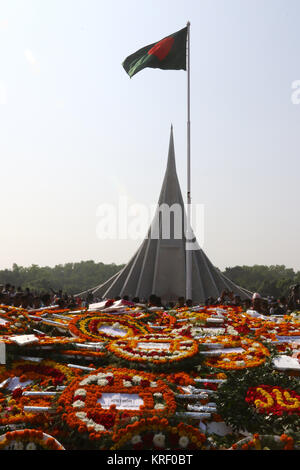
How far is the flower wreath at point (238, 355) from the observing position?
4820mm

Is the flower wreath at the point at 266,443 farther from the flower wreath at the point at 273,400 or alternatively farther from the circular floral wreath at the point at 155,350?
the circular floral wreath at the point at 155,350

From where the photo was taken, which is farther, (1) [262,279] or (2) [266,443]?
(1) [262,279]

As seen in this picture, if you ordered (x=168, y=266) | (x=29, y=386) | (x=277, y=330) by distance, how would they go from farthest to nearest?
(x=168, y=266), (x=277, y=330), (x=29, y=386)

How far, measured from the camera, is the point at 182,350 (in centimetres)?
514

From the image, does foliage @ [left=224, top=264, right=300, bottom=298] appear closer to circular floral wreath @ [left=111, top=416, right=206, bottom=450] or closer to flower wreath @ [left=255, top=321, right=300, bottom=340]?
flower wreath @ [left=255, top=321, right=300, bottom=340]

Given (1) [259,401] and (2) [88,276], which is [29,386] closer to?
(1) [259,401]

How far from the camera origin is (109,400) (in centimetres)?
390

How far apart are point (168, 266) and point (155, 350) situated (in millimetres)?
18186

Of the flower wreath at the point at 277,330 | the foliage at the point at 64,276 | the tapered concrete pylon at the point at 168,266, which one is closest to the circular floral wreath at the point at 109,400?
the flower wreath at the point at 277,330

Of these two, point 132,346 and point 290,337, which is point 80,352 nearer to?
point 132,346

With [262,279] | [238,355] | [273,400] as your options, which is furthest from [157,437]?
[262,279]

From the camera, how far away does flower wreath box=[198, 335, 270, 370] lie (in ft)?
15.8

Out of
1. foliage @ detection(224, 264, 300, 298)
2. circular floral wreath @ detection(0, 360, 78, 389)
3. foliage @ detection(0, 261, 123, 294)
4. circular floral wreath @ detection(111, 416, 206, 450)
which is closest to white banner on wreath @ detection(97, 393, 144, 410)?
circular floral wreath @ detection(111, 416, 206, 450)

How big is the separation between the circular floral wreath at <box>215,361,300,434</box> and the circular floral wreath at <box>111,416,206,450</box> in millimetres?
486
